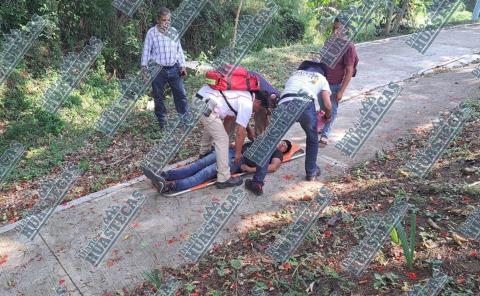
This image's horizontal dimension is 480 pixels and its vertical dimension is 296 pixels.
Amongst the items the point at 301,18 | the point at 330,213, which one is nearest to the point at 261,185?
the point at 330,213

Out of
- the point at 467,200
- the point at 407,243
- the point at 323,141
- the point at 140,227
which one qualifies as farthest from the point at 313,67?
the point at 140,227

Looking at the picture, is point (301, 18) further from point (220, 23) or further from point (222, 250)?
point (222, 250)

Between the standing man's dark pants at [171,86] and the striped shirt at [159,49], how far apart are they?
14 cm

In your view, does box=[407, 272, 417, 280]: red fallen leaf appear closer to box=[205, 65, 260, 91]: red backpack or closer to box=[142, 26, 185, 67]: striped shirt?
box=[205, 65, 260, 91]: red backpack

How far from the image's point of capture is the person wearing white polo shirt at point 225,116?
14.8 feet

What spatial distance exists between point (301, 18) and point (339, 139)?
11.5 m

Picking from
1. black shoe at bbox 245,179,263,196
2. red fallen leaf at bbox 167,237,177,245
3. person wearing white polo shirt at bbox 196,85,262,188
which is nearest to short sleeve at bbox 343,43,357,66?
person wearing white polo shirt at bbox 196,85,262,188

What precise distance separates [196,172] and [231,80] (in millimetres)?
1308

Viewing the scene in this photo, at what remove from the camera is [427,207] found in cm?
426

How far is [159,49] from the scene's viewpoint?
635 centimetres

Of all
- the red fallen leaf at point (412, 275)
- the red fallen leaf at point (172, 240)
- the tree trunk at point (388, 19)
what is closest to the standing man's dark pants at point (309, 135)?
the red fallen leaf at point (172, 240)

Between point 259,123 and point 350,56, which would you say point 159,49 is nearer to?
point 259,123

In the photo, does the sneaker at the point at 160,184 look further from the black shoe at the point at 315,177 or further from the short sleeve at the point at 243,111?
the black shoe at the point at 315,177

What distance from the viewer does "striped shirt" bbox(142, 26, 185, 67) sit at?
6.36 m
